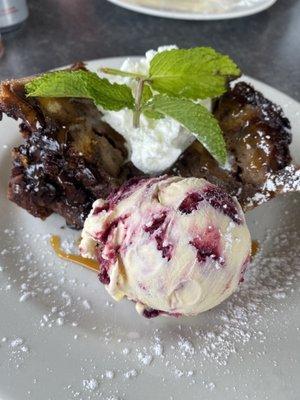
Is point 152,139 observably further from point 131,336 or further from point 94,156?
point 131,336

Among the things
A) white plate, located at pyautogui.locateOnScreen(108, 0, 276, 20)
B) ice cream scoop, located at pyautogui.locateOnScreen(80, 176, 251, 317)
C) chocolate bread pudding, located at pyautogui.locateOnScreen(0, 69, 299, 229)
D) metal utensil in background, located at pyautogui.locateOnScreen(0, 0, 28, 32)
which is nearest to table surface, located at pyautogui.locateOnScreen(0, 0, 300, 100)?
metal utensil in background, located at pyautogui.locateOnScreen(0, 0, 28, 32)

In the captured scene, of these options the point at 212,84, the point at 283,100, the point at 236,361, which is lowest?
the point at 236,361

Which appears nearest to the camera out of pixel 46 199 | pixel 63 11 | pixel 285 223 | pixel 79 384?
pixel 79 384

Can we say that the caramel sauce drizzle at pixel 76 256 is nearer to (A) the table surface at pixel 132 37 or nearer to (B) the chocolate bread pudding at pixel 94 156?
Answer: (B) the chocolate bread pudding at pixel 94 156

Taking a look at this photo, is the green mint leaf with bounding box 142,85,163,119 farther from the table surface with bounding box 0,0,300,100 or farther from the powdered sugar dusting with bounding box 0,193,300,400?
the table surface with bounding box 0,0,300,100

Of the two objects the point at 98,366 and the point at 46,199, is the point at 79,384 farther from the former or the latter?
the point at 46,199

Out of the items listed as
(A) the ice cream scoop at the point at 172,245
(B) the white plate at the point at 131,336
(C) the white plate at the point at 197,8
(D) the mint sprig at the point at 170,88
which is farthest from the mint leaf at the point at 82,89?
(C) the white plate at the point at 197,8

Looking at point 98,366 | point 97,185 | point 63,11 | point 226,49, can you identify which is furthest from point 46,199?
point 63,11

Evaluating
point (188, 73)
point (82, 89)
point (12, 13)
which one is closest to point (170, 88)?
point (188, 73)

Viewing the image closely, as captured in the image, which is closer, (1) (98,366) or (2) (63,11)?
(1) (98,366)
